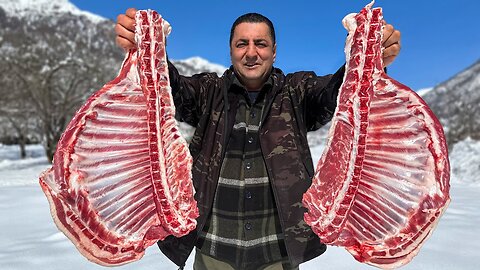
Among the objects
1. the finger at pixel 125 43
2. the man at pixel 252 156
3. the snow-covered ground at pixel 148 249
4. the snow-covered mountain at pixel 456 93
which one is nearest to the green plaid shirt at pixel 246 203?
the man at pixel 252 156

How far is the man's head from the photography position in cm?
176

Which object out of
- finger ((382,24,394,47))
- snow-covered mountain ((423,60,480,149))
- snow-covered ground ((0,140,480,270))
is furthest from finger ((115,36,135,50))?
snow-covered mountain ((423,60,480,149))

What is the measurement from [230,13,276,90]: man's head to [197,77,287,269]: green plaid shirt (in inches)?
4.7

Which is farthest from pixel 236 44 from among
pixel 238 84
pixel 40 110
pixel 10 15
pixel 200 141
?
pixel 10 15

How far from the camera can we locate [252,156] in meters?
1.88

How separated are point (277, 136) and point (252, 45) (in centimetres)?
42

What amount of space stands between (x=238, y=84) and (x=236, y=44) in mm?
196

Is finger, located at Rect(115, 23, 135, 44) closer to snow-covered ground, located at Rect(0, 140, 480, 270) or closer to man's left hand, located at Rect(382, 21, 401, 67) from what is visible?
man's left hand, located at Rect(382, 21, 401, 67)

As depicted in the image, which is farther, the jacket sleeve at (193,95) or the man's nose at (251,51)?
the jacket sleeve at (193,95)

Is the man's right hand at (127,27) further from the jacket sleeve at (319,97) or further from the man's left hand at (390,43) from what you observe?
the man's left hand at (390,43)

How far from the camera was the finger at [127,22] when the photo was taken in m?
1.52

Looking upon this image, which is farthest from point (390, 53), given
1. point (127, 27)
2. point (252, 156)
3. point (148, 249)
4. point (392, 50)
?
point (148, 249)

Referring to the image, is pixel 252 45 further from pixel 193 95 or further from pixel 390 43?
pixel 390 43

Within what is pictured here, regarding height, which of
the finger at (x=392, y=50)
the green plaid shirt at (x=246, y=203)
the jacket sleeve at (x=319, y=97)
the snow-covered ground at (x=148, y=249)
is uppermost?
the finger at (x=392, y=50)
